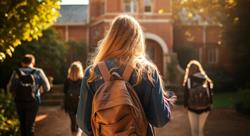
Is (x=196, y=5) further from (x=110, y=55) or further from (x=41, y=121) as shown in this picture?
(x=110, y=55)

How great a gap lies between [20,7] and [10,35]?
0.69 meters

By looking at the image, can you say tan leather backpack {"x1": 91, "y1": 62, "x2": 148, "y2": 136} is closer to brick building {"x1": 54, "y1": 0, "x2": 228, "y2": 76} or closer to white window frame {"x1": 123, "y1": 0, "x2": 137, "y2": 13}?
brick building {"x1": 54, "y1": 0, "x2": 228, "y2": 76}

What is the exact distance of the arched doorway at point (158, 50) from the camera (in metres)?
32.6

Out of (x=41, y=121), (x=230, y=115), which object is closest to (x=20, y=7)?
(x=41, y=121)

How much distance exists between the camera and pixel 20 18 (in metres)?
10.9

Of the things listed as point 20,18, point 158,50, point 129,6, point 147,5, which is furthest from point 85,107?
point 158,50

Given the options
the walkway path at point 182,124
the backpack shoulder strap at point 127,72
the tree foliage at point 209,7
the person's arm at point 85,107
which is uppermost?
the tree foliage at point 209,7

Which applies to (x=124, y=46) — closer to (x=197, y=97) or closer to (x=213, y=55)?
(x=197, y=97)

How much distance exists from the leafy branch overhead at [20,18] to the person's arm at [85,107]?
659cm

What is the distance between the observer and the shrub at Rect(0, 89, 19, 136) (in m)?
10.4

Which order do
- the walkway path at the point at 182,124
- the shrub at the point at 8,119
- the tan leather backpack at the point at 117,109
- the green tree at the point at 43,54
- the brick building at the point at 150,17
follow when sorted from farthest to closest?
1. the brick building at the point at 150,17
2. the green tree at the point at 43,54
3. the walkway path at the point at 182,124
4. the shrub at the point at 8,119
5. the tan leather backpack at the point at 117,109

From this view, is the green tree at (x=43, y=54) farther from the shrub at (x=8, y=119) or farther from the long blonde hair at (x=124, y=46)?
the long blonde hair at (x=124, y=46)

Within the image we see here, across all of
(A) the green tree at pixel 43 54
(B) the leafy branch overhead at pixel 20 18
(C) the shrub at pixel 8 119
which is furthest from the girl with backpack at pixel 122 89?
(A) the green tree at pixel 43 54

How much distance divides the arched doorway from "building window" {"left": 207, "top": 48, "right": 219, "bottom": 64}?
557 centimetres
